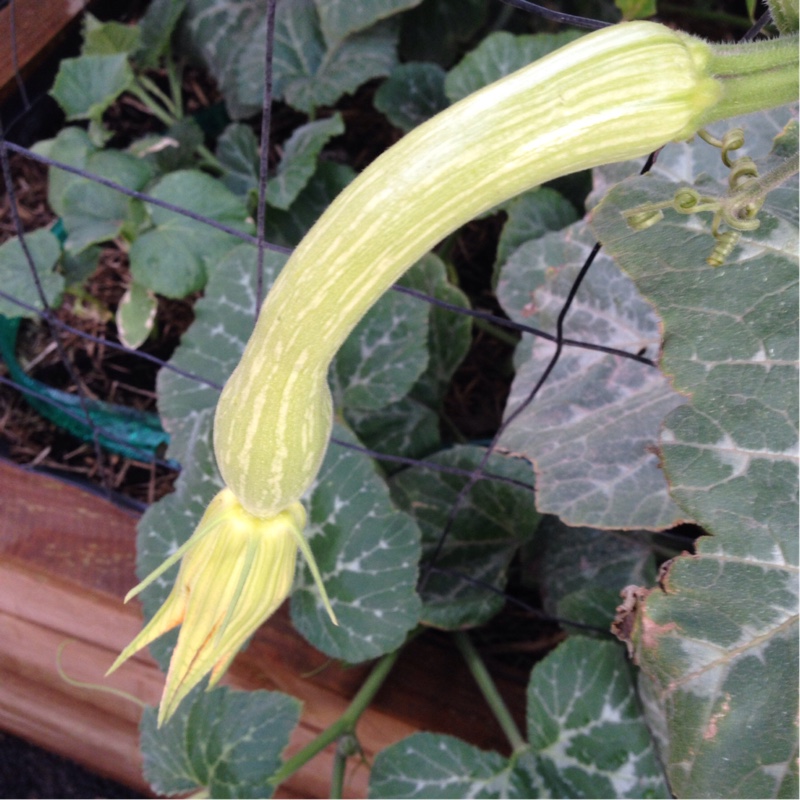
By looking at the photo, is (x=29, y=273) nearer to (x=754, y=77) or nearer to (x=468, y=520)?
(x=468, y=520)

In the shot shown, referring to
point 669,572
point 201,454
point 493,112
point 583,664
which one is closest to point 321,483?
point 201,454

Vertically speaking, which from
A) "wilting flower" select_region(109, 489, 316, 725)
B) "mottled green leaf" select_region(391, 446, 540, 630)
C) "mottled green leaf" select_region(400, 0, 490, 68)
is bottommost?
"wilting flower" select_region(109, 489, 316, 725)

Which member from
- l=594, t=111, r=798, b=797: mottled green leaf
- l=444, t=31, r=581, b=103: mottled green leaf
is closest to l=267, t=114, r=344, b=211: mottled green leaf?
l=444, t=31, r=581, b=103: mottled green leaf

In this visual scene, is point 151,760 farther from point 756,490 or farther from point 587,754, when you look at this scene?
point 756,490

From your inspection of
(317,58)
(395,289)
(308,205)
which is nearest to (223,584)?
(395,289)

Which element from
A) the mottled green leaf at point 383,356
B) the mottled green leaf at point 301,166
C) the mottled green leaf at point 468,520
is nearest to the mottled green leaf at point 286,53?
the mottled green leaf at point 301,166

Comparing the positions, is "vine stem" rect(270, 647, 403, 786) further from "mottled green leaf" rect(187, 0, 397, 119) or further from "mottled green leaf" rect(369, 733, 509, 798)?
"mottled green leaf" rect(187, 0, 397, 119)
